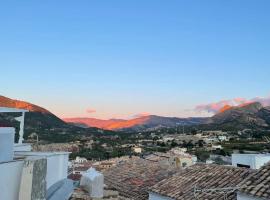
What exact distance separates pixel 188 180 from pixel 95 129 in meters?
94.0

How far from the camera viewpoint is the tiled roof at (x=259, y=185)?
347 inches

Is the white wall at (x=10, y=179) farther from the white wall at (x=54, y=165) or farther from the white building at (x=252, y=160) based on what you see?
the white building at (x=252, y=160)

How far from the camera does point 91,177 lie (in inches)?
495

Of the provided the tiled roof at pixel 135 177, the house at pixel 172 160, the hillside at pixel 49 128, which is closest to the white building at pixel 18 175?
the tiled roof at pixel 135 177

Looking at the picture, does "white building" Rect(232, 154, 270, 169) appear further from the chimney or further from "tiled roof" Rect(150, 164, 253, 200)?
the chimney

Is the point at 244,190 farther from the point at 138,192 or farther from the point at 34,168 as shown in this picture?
the point at 138,192

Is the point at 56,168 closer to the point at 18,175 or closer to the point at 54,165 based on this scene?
the point at 54,165

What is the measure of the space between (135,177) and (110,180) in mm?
1635

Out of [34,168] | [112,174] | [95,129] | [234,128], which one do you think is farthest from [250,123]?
[34,168]

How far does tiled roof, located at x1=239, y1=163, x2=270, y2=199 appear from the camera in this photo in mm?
8820

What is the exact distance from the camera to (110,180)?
19.9 meters

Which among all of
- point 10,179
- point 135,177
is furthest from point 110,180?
point 10,179

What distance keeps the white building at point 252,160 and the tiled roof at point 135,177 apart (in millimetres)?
3282

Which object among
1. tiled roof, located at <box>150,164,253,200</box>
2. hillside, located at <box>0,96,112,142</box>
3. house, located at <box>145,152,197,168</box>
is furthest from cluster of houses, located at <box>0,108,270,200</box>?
hillside, located at <box>0,96,112,142</box>
